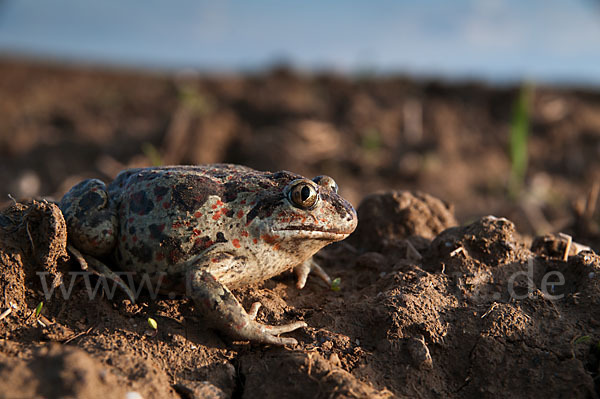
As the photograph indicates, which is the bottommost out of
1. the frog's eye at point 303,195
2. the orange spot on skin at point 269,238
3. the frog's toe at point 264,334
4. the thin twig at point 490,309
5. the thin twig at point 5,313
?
the thin twig at point 490,309

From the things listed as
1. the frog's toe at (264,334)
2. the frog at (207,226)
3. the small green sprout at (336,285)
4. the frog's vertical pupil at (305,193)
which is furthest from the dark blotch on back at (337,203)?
the frog's toe at (264,334)

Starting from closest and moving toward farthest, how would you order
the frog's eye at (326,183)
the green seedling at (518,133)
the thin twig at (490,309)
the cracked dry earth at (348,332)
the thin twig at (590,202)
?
the cracked dry earth at (348,332) → the thin twig at (490,309) → the frog's eye at (326,183) → the thin twig at (590,202) → the green seedling at (518,133)

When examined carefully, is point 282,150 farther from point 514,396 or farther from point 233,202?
point 514,396

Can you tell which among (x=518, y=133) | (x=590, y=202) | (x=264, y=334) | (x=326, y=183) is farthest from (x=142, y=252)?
(x=518, y=133)

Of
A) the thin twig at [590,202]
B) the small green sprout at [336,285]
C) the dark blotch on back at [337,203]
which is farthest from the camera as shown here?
the thin twig at [590,202]

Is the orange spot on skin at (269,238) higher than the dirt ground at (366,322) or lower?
higher

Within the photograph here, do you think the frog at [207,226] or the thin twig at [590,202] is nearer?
the frog at [207,226]

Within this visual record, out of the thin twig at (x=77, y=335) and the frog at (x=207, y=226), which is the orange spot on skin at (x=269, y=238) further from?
the thin twig at (x=77, y=335)
